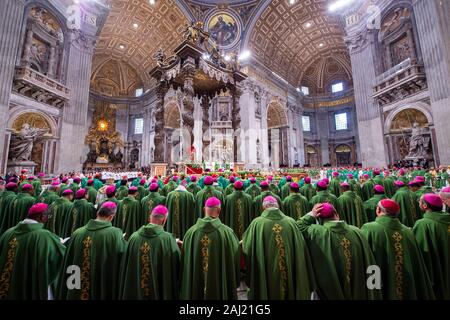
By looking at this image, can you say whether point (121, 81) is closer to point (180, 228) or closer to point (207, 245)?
point (180, 228)

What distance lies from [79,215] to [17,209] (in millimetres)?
1453

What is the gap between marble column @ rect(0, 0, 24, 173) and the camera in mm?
9469

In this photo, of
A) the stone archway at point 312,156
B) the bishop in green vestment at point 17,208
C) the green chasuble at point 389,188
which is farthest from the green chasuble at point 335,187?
the stone archway at point 312,156

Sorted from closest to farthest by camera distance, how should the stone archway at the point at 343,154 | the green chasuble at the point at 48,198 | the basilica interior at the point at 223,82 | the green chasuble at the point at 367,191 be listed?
the green chasuble at the point at 48,198 < the green chasuble at the point at 367,191 < the basilica interior at the point at 223,82 < the stone archway at the point at 343,154

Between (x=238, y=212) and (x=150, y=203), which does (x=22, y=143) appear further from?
(x=238, y=212)

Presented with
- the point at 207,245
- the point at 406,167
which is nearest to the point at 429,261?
the point at 207,245

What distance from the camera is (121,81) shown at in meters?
24.8

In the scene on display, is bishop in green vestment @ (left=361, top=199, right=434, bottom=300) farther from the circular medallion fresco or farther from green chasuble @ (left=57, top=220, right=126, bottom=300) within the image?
the circular medallion fresco

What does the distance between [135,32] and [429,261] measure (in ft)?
82.7

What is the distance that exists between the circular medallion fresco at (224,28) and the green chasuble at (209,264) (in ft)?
69.4

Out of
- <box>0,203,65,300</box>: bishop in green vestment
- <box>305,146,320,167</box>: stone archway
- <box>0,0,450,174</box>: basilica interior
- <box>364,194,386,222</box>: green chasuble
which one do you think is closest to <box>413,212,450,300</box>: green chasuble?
<box>364,194,386,222</box>: green chasuble

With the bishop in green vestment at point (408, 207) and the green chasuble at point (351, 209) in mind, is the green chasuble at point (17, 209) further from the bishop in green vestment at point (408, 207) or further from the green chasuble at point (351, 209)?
the bishop in green vestment at point (408, 207)

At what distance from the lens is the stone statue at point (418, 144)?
1129cm

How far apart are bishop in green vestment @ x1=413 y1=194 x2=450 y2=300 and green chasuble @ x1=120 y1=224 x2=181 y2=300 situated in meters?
2.52
